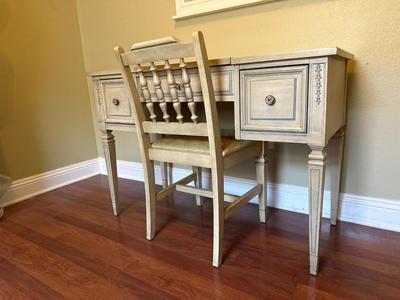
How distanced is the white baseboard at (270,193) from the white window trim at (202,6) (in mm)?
994

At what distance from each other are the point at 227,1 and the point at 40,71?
1.43 m

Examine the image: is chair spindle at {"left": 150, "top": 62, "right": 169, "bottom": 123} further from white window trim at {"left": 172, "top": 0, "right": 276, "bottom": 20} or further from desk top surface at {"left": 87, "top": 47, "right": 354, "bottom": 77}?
white window trim at {"left": 172, "top": 0, "right": 276, "bottom": 20}

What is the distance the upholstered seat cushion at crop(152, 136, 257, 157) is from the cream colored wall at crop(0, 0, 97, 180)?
4.09 ft

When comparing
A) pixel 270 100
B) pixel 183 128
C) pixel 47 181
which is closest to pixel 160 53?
pixel 183 128

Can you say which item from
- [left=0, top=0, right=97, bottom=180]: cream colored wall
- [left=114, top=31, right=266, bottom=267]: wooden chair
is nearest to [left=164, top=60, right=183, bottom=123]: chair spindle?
[left=114, top=31, right=266, bottom=267]: wooden chair

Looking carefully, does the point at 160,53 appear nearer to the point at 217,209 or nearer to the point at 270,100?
the point at 270,100

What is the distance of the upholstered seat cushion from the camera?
1.21 m

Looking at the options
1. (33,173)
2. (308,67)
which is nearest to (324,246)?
(308,67)

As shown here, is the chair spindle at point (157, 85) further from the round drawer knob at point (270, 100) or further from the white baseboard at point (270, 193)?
the white baseboard at point (270, 193)

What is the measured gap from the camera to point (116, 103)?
1505mm

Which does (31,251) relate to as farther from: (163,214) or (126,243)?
(163,214)

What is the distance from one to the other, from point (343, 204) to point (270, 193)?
0.39 m

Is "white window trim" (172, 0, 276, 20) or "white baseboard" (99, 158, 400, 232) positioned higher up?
"white window trim" (172, 0, 276, 20)

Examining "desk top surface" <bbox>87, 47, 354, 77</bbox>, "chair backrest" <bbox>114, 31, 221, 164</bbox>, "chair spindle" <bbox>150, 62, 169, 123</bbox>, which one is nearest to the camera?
"desk top surface" <bbox>87, 47, 354, 77</bbox>
